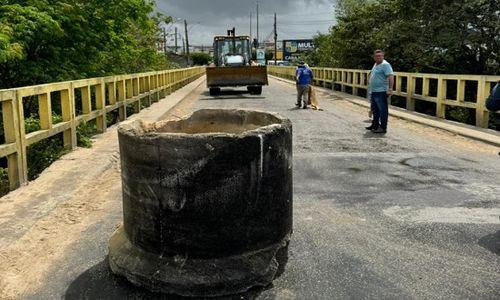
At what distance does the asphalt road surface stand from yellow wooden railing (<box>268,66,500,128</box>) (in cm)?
407

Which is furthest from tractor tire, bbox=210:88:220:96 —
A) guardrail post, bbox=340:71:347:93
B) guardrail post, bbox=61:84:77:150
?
guardrail post, bbox=61:84:77:150

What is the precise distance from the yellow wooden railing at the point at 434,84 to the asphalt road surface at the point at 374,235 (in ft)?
13.4

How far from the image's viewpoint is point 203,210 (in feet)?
12.0

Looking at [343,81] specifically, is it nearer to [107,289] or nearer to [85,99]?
[85,99]

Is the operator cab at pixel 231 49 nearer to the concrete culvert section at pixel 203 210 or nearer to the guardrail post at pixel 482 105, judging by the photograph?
the guardrail post at pixel 482 105

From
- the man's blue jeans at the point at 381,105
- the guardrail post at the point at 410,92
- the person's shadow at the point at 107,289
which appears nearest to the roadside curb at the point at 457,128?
the guardrail post at the point at 410,92

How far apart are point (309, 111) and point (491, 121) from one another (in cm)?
719

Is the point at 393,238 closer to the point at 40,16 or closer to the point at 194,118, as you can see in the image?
the point at 194,118

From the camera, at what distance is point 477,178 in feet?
23.5

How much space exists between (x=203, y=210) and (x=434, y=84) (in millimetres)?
21933

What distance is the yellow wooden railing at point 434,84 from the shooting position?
1251 cm

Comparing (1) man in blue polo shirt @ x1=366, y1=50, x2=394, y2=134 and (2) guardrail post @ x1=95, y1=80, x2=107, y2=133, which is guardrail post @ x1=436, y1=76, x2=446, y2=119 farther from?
(2) guardrail post @ x1=95, y1=80, x2=107, y2=133

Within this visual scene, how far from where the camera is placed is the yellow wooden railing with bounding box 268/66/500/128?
12508 millimetres

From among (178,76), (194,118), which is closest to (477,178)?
(194,118)
